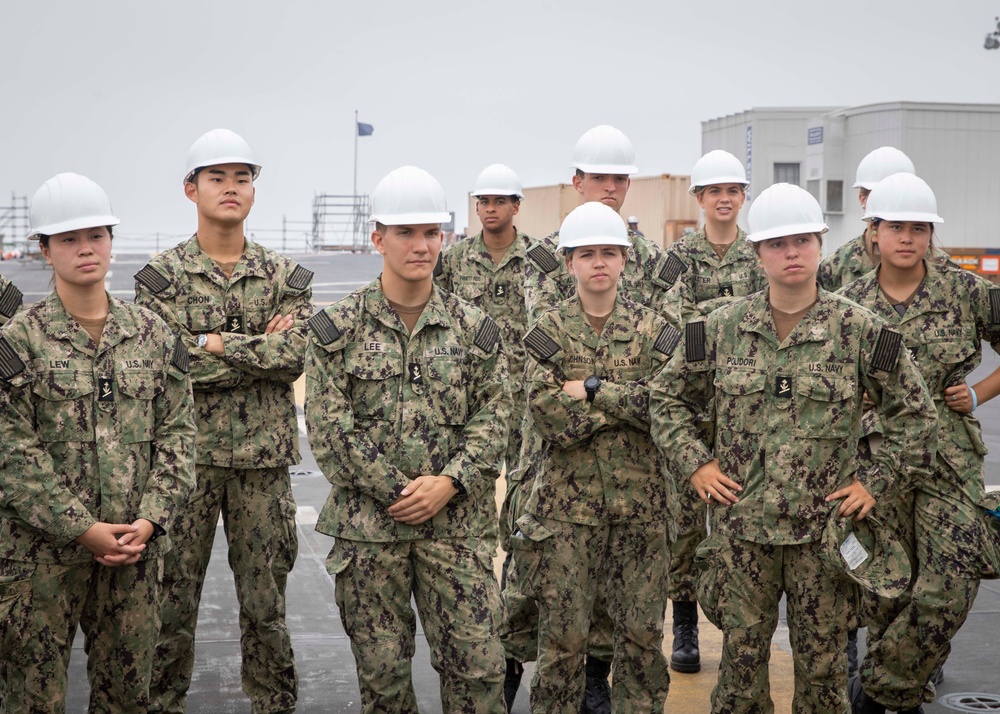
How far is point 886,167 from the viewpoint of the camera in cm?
641

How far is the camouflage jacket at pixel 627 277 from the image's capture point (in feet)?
18.5

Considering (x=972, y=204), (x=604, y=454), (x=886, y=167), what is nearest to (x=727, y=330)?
(x=604, y=454)

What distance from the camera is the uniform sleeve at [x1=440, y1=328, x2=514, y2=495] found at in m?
4.32

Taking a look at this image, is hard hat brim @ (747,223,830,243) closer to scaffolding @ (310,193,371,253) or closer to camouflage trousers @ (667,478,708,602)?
camouflage trousers @ (667,478,708,602)

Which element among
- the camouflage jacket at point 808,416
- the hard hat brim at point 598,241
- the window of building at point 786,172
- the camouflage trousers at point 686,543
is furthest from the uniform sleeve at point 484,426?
the window of building at point 786,172

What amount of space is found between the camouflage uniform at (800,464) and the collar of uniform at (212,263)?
2.05 meters

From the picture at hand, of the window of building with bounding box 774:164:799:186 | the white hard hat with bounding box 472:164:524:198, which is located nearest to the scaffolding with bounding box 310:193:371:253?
the window of building with bounding box 774:164:799:186

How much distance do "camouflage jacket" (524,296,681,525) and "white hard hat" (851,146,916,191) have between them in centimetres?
211

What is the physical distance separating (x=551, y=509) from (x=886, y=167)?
292cm

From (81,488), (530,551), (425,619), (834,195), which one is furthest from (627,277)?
(834,195)

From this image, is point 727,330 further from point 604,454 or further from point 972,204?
point 972,204

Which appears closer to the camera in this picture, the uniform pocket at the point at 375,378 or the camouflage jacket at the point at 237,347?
the uniform pocket at the point at 375,378

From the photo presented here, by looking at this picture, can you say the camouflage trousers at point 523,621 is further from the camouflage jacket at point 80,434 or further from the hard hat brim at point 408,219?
the camouflage jacket at point 80,434

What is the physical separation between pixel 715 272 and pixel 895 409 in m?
2.11
